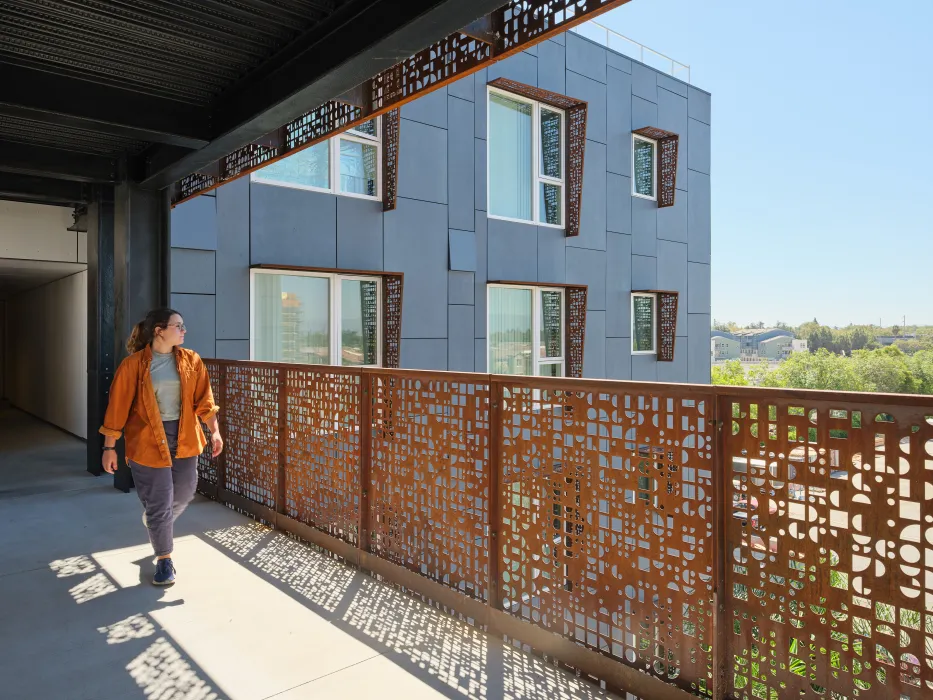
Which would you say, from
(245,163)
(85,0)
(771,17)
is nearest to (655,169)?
(245,163)

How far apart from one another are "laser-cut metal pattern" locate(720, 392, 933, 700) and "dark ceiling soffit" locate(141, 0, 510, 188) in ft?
6.65

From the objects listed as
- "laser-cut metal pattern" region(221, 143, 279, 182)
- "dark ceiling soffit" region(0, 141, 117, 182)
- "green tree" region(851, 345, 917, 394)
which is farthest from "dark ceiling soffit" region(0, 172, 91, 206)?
"green tree" region(851, 345, 917, 394)

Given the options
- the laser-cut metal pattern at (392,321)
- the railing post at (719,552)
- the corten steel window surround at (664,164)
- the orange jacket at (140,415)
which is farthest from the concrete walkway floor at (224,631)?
the corten steel window surround at (664,164)

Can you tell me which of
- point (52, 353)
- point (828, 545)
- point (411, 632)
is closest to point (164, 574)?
point (411, 632)

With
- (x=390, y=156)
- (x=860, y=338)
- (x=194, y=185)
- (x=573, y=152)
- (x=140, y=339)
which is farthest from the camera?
(x=860, y=338)

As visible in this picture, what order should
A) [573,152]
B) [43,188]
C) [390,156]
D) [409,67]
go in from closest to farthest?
A: [409,67] → [43,188] → [390,156] → [573,152]

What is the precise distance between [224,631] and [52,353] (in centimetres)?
993

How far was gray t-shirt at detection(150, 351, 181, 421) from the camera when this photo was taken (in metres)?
4.15

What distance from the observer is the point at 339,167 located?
30.5ft

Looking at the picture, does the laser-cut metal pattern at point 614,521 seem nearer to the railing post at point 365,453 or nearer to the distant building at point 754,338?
the railing post at point 365,453

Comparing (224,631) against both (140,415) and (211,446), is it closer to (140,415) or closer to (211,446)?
(140,415)

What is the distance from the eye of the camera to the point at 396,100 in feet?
12.5

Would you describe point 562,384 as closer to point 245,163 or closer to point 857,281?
point 245,163

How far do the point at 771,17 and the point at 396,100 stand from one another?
102 metres
